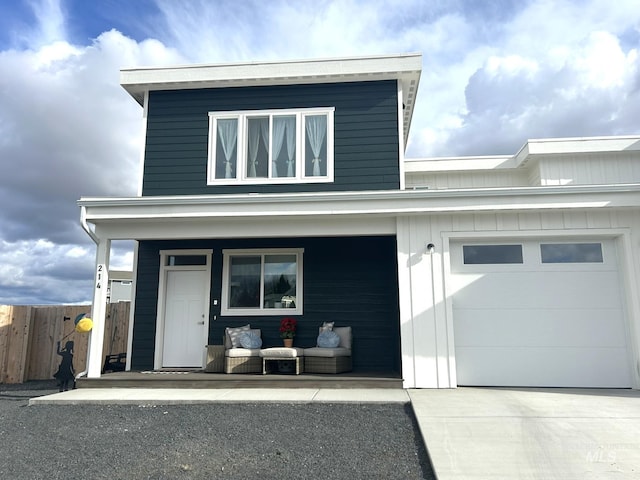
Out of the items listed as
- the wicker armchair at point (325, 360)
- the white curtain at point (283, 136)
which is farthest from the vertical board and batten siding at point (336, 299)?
the white curtain at point (283, 136)

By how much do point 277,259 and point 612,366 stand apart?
5.40 meters

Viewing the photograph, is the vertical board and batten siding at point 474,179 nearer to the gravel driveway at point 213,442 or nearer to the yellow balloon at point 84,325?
the gravel driveway at point 213,442

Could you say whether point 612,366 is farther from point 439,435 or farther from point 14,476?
point 14,476

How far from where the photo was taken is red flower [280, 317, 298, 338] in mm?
7617

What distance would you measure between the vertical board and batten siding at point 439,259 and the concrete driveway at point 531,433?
49cm

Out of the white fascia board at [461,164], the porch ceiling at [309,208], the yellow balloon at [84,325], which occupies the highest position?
the white fascia board at [461,164]

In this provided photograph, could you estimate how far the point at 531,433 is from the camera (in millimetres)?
4191

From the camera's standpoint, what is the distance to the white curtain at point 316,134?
26.5 feet

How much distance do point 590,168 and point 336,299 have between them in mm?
6136

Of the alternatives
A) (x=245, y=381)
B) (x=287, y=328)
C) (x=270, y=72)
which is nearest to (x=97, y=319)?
(x=245, y=381)

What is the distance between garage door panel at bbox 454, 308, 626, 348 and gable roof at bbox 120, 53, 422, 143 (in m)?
4.38

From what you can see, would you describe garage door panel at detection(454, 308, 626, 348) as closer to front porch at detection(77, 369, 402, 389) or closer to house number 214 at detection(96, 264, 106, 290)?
front porch at detection(77, 369, 402, 389)

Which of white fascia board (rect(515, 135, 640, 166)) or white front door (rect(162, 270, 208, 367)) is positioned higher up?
white fascia board (rect(515, 135, 640, 166))

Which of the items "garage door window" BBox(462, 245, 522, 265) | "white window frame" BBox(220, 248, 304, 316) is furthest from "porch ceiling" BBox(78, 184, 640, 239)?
"white window frame" BBox(220, 248, 304, 316)
